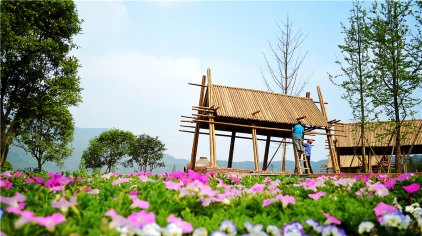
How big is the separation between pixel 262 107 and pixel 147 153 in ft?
172

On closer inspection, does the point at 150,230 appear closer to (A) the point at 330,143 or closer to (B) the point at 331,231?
(B) the point at 331,231

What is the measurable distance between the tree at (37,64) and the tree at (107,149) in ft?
115

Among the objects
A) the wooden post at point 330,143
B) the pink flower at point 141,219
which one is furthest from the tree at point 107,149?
the pink flower at point 141,219

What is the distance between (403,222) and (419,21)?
18279 mm

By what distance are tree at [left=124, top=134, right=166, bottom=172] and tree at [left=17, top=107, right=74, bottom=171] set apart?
3286 centimetres

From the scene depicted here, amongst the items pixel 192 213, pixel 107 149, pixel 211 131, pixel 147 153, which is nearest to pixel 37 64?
pixel 211 131

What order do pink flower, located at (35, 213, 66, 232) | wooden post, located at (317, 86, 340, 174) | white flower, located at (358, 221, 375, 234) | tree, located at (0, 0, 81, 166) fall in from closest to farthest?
pink flower, located at (35, 213, 66, 232), white flower, located at (358, 221, 375, 234), wooden post, located at (317, 86, 340, 174), tree, located at (0, 0, 81, 166)

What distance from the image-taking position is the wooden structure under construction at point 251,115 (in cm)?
1514

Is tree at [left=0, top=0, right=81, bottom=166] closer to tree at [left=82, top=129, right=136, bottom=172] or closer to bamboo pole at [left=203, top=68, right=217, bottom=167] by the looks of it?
bamboo pole at [left=203, top=68, right=217, bottom=167]

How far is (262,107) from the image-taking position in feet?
55.1

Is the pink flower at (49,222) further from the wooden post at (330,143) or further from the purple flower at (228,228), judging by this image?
the wooden post at (330,143)

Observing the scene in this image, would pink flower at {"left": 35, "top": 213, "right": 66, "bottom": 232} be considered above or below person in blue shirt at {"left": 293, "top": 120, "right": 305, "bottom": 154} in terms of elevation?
below

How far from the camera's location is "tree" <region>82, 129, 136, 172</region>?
5744 cm

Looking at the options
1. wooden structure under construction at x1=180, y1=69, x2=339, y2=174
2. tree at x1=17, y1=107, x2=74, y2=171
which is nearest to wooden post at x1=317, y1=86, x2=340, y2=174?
wooden structure under construction at x1=180, y1=69, x2=339, y2=174
